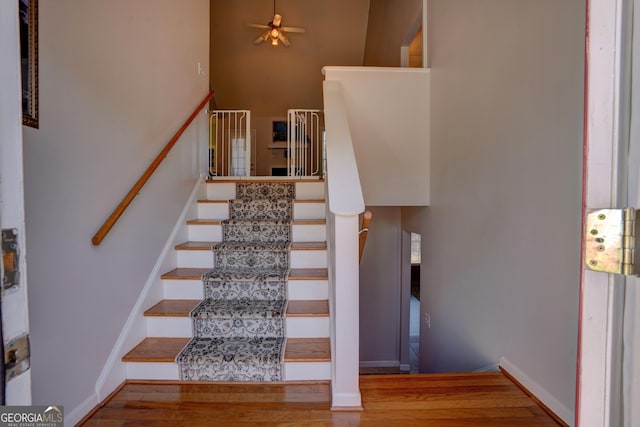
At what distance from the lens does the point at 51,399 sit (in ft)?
4.59

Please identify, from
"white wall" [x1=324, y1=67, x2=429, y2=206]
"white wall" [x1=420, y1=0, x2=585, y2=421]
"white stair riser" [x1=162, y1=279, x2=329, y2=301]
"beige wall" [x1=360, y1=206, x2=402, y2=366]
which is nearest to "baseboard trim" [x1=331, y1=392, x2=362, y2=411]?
A: "white stair riser" [x1=162, y1=279, x2=329, y2=301]

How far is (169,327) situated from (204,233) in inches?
38.9

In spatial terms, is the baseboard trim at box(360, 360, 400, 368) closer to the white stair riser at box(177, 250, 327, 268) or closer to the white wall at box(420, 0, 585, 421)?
the white wall at box(420, 0, 585, 421)

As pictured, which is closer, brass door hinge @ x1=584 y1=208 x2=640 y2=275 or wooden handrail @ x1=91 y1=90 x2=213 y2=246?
brass door hinge @ x1=584 y1=208 x2=640 y2=275

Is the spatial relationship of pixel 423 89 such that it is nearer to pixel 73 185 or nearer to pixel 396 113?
pixel 396 113

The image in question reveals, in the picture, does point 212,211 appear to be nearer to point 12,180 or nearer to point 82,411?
point 82,411

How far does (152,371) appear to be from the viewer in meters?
1.88

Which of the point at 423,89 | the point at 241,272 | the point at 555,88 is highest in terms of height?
the point at 423,89

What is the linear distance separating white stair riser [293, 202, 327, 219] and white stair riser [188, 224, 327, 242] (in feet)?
1.07

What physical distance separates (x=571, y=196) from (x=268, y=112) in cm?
728

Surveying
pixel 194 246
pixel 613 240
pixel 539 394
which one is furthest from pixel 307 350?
pixel 613 240

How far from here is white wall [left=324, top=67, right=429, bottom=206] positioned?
10.8ft

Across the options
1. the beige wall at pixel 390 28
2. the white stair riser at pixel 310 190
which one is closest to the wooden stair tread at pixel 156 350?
the white stair riser at pixel 310 190

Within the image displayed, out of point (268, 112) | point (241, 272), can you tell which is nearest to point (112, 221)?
point (241, 272)
